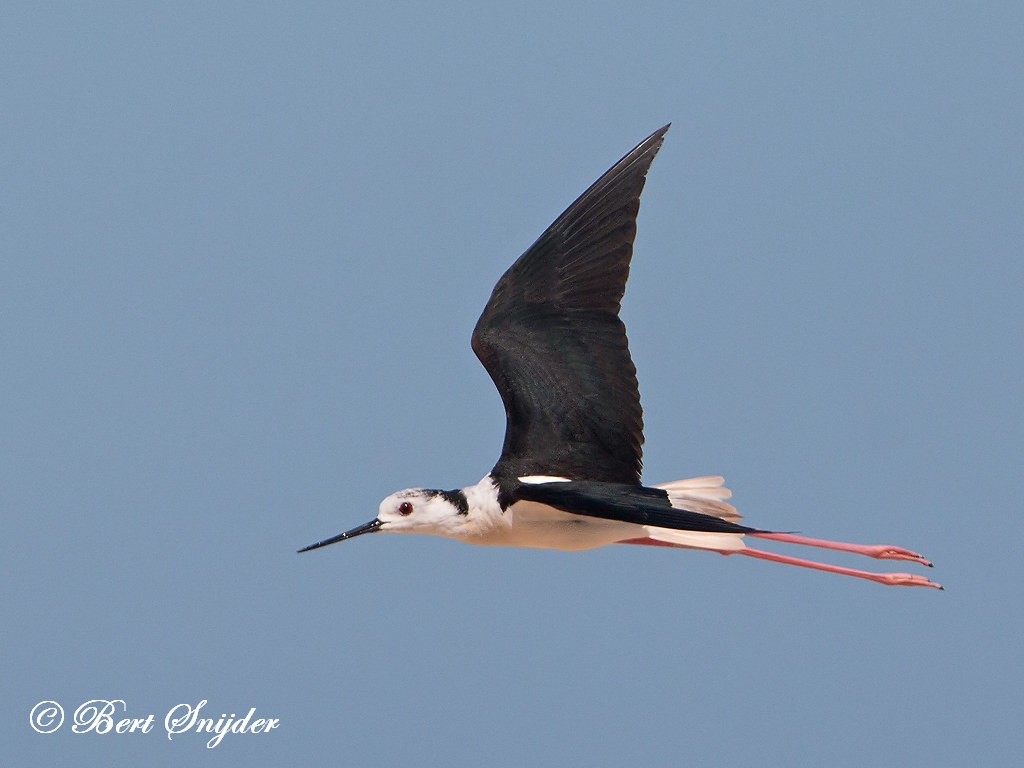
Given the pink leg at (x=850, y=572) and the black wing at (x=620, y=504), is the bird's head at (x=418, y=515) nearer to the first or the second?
the black wing at (x=620, y=504)

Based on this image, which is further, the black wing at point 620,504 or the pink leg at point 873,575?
the pink leg at point 873,575

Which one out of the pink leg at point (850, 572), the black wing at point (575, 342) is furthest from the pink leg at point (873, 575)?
the black wing at point (575, 342)

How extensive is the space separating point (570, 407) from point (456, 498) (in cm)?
72

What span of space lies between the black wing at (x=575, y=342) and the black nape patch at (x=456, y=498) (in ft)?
0.82

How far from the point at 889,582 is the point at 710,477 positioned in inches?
39.0

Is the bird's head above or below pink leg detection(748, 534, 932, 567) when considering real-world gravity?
above

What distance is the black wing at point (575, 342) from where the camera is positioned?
654 cm

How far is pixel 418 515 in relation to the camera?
623 cm

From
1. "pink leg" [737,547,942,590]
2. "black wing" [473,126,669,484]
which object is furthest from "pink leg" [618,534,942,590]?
"black wing" [473,126,669,484]

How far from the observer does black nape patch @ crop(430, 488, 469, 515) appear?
6211mm

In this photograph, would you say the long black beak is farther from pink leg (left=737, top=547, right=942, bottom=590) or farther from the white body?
pink leg (left=737, top=547, right=942, bottom=590)

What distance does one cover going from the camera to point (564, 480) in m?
6.16

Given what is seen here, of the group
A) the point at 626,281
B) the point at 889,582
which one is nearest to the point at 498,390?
the point at 626,281

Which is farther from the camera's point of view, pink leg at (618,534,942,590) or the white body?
pink leg at (618,534,942,590)
